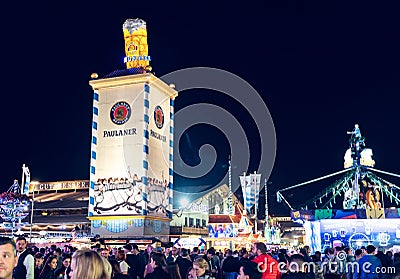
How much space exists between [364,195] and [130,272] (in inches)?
955

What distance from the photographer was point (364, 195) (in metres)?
33.0

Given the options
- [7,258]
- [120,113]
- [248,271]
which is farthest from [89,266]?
[120,113]

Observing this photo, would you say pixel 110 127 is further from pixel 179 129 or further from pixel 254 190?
pixel 254 190

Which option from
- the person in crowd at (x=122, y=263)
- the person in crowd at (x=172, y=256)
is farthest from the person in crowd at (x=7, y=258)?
the person in crowd at (x=172, y=256)

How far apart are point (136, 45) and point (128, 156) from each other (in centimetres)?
1041

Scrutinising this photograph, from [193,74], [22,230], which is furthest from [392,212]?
[22,230]

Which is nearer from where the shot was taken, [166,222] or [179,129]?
[166,222]

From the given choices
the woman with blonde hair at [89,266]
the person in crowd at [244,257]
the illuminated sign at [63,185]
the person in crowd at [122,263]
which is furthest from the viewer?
the illuminated sign at [63,185]

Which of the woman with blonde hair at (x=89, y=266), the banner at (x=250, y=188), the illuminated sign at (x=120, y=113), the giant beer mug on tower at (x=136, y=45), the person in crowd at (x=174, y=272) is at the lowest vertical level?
the person in crowd at (x=174, y=272)

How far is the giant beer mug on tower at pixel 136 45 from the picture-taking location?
4434cm

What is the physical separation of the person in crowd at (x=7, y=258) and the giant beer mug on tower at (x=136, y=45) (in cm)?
4071

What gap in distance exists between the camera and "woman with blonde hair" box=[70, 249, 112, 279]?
382 centimetres

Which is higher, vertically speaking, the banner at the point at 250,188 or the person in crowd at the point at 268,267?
the banner at the point at 250,188

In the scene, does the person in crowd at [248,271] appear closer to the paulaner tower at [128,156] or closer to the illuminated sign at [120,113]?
the paulaner tower at [128,156]
